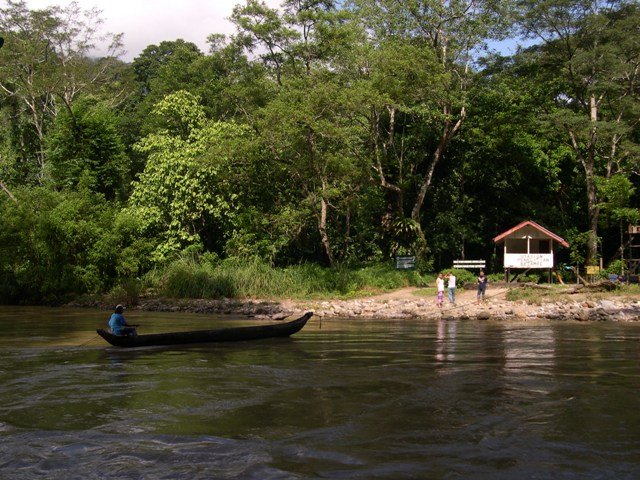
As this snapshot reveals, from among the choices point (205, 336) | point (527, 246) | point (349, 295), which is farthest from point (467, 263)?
point (205, 336)

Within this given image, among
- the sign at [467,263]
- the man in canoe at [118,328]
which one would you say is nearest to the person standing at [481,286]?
the sign at [467,263]

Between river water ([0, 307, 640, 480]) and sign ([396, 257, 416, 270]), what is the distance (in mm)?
12707

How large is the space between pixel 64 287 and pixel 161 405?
2011 cm

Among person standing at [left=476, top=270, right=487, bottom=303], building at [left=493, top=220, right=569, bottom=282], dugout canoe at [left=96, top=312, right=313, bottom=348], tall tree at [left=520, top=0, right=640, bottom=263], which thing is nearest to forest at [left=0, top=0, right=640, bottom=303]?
tall tree at [left=520, top=0, right=640, bottom=263]

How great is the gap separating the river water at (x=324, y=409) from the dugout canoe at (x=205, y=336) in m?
0.25

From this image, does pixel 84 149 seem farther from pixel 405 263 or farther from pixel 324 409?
pixel 324 409

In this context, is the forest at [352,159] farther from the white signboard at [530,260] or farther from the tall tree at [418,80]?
the white signboard at [530,260]

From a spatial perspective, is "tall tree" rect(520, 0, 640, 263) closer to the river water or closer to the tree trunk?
the tree trunk

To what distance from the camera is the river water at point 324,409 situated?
6.64 m

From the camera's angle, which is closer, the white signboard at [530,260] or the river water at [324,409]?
the river water at [324,409]

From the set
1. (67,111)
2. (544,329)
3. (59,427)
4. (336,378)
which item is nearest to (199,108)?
(67,111)

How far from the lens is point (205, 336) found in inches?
576

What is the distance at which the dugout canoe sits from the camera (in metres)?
13.7

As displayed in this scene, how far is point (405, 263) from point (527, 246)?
5.37m
